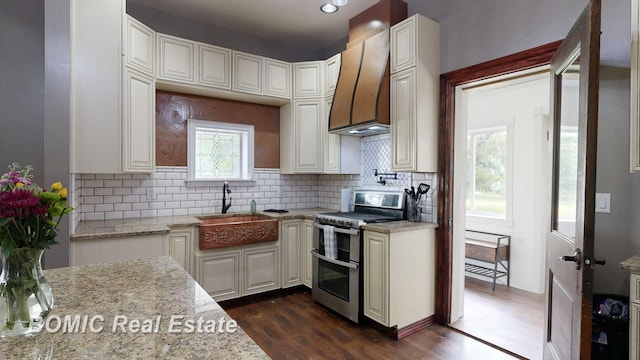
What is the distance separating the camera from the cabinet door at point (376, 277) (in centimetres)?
269

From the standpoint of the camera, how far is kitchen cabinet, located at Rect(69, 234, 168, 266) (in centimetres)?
242

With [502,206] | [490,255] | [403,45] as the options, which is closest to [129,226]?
[403,45]

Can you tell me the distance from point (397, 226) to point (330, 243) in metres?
0.71

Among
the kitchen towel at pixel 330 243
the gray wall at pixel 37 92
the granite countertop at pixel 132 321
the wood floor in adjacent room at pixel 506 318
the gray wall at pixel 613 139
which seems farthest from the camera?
the kitchen towel at pixel 330 243

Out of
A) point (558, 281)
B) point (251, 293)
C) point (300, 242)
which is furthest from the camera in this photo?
point (300, 242)

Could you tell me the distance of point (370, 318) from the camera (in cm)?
285

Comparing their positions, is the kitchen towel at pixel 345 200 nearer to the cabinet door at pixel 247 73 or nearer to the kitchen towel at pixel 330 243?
the kitchen towel at pixel 330 243

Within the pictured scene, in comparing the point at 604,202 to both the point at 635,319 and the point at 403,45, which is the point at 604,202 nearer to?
the point at 635,319

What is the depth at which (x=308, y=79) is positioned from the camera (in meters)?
3.90

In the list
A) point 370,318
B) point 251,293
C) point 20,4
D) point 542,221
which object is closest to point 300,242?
point 251,293

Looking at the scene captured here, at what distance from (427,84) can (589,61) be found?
1.49 m

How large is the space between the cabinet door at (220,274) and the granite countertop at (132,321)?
176cm

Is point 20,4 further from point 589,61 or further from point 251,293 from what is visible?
point 589,61

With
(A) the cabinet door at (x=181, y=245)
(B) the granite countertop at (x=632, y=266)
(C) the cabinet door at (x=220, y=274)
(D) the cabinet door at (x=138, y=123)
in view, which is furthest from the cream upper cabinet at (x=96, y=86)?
(B) the granite countertop at (x=632, y=266)
